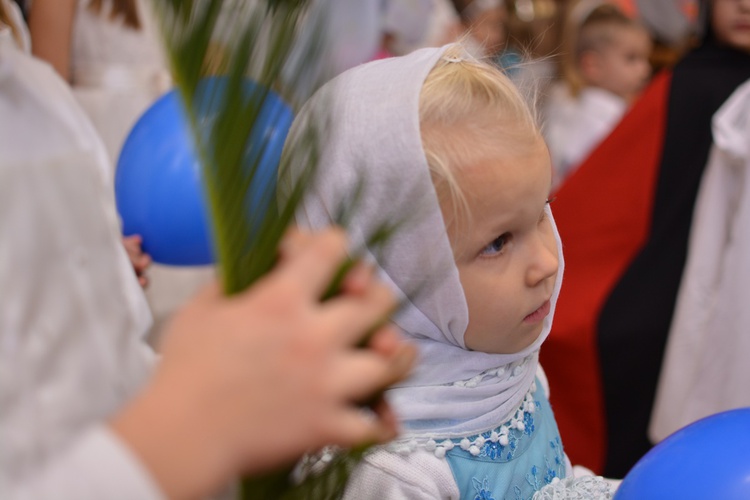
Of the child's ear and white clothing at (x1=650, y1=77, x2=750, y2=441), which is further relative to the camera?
the child's ear

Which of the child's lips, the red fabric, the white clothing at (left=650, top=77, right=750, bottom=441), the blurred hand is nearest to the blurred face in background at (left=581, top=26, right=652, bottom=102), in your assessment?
the red fabric

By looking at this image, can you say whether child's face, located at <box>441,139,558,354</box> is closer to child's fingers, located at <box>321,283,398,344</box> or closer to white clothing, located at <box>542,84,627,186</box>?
child's fingers, located at <box>321,283,398,344</box>

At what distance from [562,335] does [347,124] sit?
1.13 metres

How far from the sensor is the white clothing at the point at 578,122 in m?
3.17

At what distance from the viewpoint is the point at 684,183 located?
69.8 inches

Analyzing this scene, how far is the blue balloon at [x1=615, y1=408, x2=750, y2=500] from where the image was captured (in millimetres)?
675

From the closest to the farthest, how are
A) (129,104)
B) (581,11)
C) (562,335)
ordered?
1. (562,335)
2. (129,104)
3. (581,11)

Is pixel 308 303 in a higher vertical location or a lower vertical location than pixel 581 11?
higher

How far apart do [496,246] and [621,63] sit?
2.72 metres

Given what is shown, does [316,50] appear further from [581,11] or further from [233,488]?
[581,11]

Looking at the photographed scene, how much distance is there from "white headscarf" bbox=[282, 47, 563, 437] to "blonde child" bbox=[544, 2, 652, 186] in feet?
8.12

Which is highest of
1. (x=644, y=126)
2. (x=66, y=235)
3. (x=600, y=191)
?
(x=66, y=235)

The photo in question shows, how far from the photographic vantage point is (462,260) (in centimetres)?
75

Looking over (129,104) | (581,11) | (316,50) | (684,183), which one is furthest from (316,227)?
(581,11)
